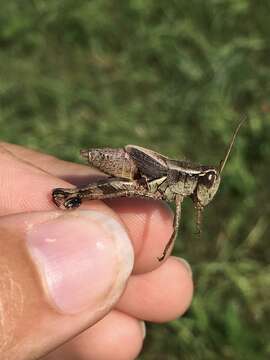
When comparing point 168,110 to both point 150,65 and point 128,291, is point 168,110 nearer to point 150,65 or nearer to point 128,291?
point 150,65

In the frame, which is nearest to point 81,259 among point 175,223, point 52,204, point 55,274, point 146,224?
point 55,274

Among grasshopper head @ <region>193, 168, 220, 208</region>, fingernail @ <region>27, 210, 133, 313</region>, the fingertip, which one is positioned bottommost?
the fingertip

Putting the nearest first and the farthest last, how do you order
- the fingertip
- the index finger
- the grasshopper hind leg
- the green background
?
the grasshopper hind leg
the index finger
the fingertip
the green background

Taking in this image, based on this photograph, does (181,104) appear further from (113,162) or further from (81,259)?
(81,259)

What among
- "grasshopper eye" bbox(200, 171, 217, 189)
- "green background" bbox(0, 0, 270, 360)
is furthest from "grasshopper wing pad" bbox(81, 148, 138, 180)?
"green background" bbox(0, 0, 270, 360)

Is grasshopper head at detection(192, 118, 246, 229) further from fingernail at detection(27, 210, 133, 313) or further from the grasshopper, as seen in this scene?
fingernail at detection(27, 210, 133, 313)

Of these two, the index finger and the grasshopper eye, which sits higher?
the grasshopper eye

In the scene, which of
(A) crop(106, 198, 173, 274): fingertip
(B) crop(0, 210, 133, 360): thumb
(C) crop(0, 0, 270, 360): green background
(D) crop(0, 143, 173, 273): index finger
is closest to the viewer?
(B) crop(0, 210, 133, 360): thumb
